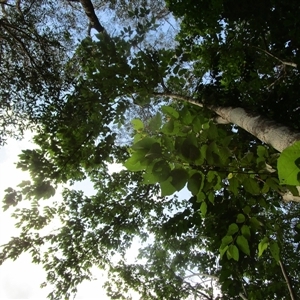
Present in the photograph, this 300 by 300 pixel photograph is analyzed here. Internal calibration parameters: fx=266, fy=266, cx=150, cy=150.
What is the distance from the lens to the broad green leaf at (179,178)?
95 centimetres

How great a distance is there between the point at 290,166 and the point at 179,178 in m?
0.40

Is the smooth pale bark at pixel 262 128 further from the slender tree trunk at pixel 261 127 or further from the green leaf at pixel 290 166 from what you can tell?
the green leaf at pixel 290 166

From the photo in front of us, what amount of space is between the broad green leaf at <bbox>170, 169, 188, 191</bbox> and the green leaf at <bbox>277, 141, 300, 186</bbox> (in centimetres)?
37

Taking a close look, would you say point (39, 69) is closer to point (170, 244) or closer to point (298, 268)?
point (170, 244)

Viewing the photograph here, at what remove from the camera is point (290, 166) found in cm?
63

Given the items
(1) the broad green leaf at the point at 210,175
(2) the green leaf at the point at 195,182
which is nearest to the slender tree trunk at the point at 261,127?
(1) the broad green leaf at the point at 210,175

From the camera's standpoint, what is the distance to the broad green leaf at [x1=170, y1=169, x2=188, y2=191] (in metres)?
0.95

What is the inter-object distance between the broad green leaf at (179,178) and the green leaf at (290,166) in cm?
37

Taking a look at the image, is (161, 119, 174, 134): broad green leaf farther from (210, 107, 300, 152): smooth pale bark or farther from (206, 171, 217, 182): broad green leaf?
(210, 107, 300, 152): smooth pale bark

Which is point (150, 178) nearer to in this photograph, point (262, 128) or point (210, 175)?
point (210, 175)

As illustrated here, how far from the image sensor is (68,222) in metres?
6.43

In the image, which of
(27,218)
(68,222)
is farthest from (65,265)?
(27,218)

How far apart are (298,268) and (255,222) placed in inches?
230

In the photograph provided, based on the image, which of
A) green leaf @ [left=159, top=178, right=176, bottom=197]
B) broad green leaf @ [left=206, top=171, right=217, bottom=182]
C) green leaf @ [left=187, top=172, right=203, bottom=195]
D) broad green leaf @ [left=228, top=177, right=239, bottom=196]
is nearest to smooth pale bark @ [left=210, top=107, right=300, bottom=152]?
broad green leaf @ [left=228, top=177, right=239, bottom=196]
